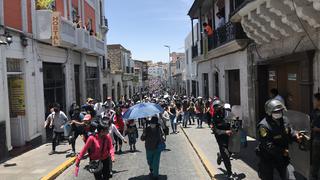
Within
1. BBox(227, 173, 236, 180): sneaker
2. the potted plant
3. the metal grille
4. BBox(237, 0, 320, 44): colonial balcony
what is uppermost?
the potted plant

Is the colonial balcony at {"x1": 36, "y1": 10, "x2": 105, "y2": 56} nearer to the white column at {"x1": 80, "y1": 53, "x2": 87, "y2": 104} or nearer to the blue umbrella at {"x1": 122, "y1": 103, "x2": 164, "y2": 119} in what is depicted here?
the white column at {"x1": 80, "y1": 53, "x2": 87, "y2": 104}

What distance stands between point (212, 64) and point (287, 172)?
716 inches

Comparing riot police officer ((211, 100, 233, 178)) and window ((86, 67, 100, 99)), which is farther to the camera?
window ((86, 67, 100, 99))

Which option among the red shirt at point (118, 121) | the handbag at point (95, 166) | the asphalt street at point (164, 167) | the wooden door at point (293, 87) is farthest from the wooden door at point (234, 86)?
the handbag at point (95, 166)

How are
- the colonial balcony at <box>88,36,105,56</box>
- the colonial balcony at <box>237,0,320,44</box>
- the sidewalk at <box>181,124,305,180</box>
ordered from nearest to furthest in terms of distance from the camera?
the colonial balcony at <box>237,0,320,44</box>
the sidewalk at <box>181,124,305,180</box>
the colonial balcony at <box>88,36,105,56</box>

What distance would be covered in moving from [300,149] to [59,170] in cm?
602

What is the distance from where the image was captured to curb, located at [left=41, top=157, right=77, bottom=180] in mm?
10023

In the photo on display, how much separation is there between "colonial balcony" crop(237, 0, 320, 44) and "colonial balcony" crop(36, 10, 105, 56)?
7440 millimetres

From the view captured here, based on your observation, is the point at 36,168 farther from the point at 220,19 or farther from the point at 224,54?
the point at 220,19

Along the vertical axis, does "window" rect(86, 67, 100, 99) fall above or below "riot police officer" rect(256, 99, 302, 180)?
above

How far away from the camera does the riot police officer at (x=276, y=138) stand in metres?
6.04

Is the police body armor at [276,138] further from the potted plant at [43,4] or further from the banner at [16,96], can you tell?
the potted plant at [43,4]

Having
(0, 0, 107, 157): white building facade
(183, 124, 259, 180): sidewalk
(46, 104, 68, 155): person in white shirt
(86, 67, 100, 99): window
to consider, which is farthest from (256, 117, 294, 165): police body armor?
(86, 67, 100, 99): window

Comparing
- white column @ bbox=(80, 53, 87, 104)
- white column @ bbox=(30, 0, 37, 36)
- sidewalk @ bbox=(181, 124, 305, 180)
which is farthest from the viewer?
white column @ bbox=(80, 53, 87, 104)
